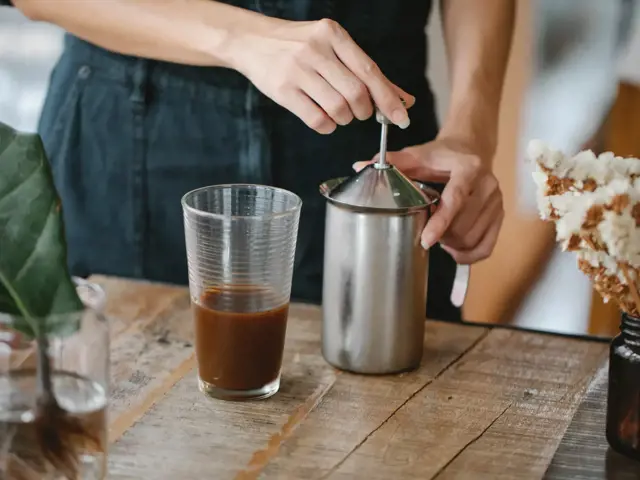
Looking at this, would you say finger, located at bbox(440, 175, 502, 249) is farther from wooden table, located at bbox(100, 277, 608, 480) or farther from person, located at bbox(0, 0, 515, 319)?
wooden table, located at bbox(100, 277, 608, 480)

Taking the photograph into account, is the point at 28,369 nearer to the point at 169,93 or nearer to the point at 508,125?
the point at 169,93

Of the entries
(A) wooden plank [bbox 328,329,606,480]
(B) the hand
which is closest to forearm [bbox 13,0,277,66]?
(B) the hand

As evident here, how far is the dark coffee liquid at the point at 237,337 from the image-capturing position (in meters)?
0.95

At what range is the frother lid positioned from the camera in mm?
969

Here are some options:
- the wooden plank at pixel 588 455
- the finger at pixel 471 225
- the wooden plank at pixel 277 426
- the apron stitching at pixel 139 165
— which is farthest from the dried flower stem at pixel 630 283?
the apron stitching at pixel 139 165

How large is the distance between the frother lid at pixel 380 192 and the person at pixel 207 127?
19cm

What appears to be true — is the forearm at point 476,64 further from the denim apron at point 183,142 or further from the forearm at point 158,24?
the forearm at point 158,24

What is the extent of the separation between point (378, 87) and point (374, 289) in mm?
214

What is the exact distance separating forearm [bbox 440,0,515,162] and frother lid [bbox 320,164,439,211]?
1.01ft

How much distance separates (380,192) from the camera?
97cm

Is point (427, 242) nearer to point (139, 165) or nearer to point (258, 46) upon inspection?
point (258, 46)

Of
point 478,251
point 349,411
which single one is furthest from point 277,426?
point 478,251

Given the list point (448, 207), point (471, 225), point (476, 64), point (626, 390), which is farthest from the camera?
point (476, 64)

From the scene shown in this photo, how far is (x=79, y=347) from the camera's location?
2.48 feet
